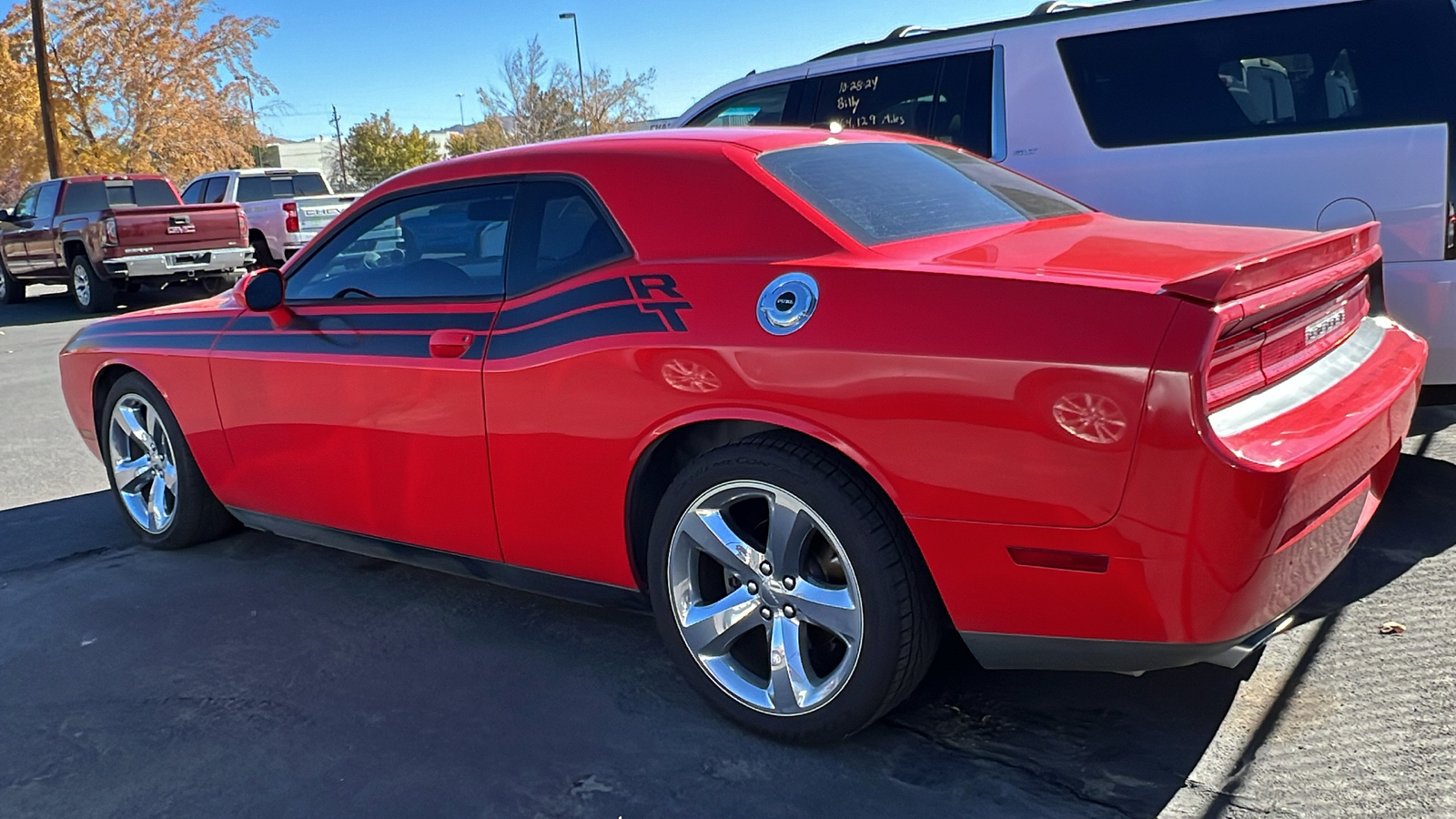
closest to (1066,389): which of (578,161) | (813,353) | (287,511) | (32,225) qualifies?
(813,353)

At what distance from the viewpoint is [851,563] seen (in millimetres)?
2635

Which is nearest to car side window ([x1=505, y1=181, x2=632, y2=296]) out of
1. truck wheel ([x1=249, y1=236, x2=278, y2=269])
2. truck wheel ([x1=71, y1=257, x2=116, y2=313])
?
truck wheel ([x1=71, y1=257, x2=116, y2=313])

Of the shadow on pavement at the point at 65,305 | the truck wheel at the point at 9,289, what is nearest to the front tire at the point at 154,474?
the shadow on pavement at the point at 65,305

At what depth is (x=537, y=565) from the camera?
333 cm

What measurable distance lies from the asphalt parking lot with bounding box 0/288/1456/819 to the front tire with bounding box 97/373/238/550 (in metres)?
0.44

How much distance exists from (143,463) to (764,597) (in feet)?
10.1

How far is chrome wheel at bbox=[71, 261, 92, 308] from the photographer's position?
15.0 meters

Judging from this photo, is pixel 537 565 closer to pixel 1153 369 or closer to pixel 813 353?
pixel 813 353

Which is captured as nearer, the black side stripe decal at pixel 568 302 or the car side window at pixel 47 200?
the black side stripe decal at pixel 568 302

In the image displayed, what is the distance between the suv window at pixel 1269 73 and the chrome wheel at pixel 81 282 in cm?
1372

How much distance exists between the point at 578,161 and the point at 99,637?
2239 mm

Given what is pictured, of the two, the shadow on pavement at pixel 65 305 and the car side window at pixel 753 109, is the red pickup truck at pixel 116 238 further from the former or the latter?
the car side window at pixel 753 109

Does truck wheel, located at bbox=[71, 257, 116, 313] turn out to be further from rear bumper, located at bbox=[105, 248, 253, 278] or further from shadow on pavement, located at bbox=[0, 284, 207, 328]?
rear bumper, located at bbox=[105, 248, 253, 278]

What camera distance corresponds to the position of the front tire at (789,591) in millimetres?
2611
